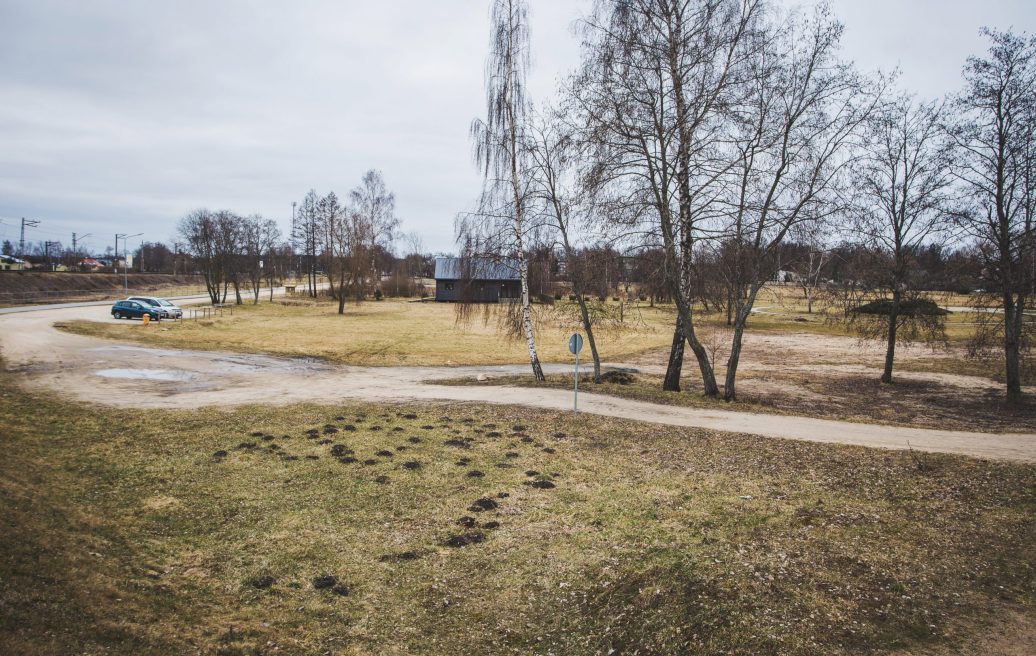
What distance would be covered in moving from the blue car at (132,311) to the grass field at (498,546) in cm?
2808

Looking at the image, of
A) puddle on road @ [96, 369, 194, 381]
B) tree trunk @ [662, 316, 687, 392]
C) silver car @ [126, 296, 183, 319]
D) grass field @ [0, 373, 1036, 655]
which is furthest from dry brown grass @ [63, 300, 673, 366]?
grass field @ [0, 373, 1036, 655]

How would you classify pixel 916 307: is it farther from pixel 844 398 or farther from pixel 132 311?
pixel 132 311

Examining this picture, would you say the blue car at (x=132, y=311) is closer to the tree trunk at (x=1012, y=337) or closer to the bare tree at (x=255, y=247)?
the bare tree at (x=255, y=247)

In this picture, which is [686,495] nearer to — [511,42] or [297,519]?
[297,519]

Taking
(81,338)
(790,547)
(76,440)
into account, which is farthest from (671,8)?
(81,338)

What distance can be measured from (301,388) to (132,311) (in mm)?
26216

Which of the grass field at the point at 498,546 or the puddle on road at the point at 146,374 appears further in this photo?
the puddle on road at the point at 146,374

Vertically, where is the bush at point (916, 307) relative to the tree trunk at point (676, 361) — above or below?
above

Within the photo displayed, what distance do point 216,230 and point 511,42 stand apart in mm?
47150

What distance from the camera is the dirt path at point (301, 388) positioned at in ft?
39.8

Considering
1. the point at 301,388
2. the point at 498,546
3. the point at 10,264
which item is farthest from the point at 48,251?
the point at 498,546

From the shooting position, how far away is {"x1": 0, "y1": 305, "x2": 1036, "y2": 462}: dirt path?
12141mm

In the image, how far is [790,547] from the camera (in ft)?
22.2

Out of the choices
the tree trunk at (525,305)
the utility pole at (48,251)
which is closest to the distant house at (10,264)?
the utility pole at (48,251)
